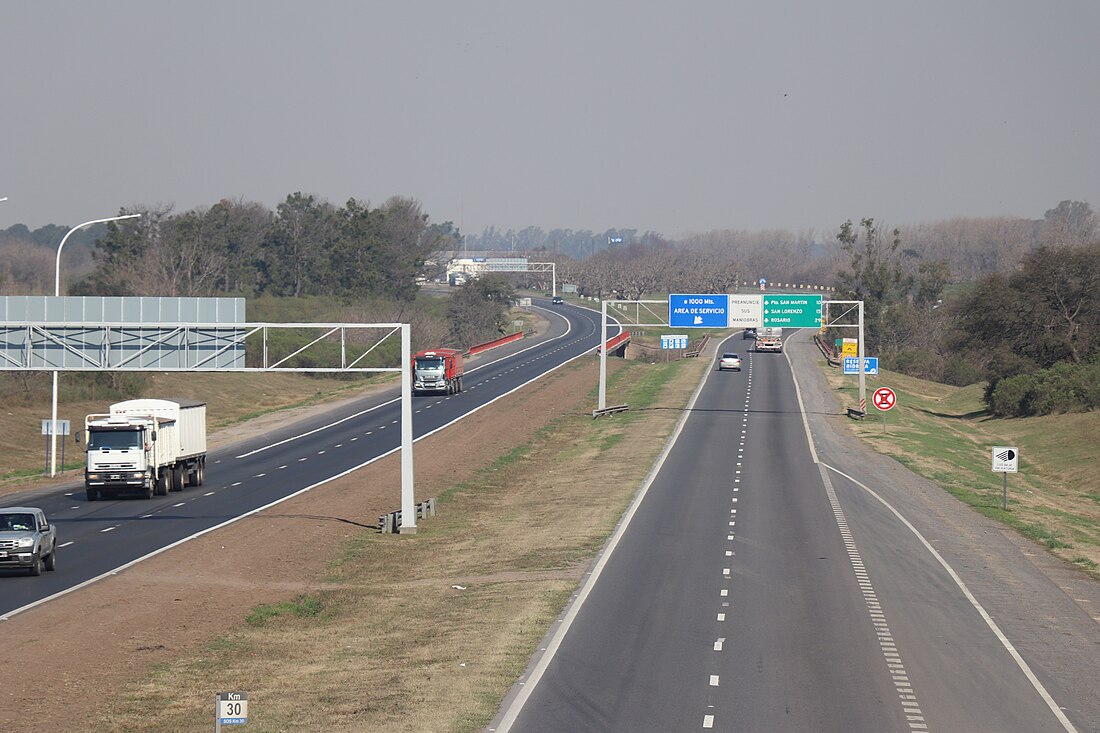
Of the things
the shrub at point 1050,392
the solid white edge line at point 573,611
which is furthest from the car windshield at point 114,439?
the shrub at point 1050,392

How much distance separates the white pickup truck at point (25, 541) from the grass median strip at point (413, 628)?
22.2 feet

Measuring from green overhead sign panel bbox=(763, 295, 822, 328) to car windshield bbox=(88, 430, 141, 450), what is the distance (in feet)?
119

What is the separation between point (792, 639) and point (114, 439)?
3133 centimetres

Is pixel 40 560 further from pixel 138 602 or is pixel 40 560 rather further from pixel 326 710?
pixel 326 710

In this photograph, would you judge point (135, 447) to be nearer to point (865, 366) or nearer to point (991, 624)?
point (991, 624)

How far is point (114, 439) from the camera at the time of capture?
46.0m

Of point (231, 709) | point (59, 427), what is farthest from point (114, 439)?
point (231, 709)

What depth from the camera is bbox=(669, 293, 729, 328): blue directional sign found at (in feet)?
227

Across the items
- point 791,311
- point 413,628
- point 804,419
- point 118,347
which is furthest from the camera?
point 804,419

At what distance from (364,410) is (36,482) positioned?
3189 centimetres

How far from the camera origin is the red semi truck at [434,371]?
3450 inches

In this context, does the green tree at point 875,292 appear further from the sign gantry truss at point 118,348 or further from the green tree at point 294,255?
the sign gantry truss at point 118,348

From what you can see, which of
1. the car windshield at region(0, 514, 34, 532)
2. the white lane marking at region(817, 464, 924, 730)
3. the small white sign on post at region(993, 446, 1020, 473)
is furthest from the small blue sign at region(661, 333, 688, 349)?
the car windshield at region(0, 514, 34, 532)

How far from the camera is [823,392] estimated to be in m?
84.4
